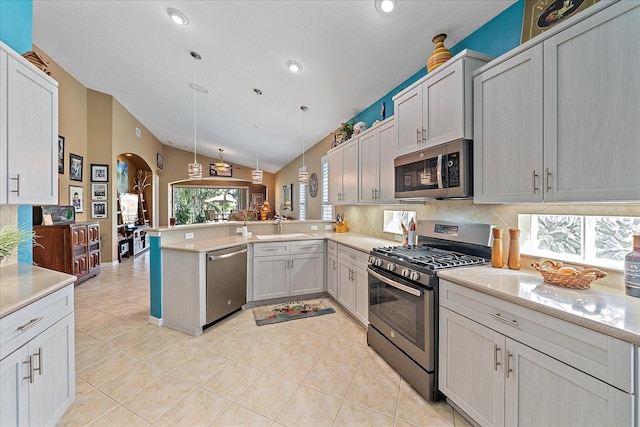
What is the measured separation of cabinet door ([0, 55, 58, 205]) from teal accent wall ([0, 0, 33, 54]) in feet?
1.97

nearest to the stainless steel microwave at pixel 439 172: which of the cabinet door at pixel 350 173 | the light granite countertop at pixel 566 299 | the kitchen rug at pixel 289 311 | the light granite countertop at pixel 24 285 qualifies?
the light granite countertop at pixel 566 299

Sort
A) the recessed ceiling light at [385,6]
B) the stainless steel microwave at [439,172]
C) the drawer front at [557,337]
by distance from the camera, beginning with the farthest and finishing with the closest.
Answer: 1. the recessed ceiling light at [385,6]
2. the stainless steel microwave at [439,172]
3. the drawer front at [557,337]

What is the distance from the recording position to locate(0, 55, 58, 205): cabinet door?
1655mm

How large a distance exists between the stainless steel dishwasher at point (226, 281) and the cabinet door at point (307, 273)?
Result: 0.66m

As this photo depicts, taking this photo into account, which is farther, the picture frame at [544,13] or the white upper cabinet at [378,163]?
the white upper cabinet at [378,163]

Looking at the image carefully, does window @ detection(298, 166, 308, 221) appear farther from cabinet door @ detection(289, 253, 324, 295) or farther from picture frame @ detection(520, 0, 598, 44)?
picture frame @ detection(520, 0, 598, 44)

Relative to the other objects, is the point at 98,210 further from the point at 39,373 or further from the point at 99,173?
the point at 39,373

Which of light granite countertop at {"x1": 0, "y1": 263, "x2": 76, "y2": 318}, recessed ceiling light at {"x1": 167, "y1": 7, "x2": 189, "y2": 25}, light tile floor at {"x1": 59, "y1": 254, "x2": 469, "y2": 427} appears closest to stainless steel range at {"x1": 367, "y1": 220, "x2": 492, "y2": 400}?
light tile floor at {"x1": 59, "y1": 254, "x2": 469, "y2": 427}

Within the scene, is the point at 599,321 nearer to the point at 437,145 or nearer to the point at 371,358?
the point at 437,145

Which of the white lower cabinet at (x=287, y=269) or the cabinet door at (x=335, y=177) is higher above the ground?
the cabinet door at (x=335, y=177)

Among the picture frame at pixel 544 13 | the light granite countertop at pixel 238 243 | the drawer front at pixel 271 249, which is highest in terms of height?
the picture frame at pixel 544 13

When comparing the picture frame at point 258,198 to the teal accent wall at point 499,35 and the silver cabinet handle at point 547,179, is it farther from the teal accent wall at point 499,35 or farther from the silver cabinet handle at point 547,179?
the silver cabinet handle at point 547,179

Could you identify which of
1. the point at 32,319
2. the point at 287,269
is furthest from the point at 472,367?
the point at 287,269

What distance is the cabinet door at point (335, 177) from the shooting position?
4129 millimetres
